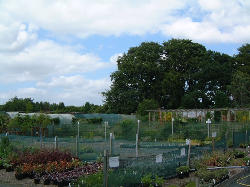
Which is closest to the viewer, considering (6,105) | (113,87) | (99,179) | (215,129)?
(99,179)

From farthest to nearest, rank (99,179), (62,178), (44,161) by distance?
(44,161) → (62,178) → (99,179)

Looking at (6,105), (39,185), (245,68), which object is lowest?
(39,185)

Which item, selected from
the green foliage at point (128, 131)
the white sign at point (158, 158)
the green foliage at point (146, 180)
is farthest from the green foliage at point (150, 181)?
the green foliage at point (128, 131)

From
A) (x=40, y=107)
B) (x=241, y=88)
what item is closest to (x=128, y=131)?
(x=241, y=88)

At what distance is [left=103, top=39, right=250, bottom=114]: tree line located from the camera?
50906 millimetres

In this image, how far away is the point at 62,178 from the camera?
1191cm

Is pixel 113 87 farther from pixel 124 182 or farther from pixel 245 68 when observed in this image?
pixel 124 182

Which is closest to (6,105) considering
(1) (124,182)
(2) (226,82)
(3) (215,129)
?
(2) (226,82)

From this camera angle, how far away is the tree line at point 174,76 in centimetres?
5091

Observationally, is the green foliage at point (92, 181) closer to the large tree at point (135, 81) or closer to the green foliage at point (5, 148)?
the green foliage at point (5, 148)

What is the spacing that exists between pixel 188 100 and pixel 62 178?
39.1m

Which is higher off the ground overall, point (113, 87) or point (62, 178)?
point (113, 87)

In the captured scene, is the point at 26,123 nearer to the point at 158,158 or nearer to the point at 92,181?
the point at 158,158

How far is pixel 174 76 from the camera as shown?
5069 centimetres
